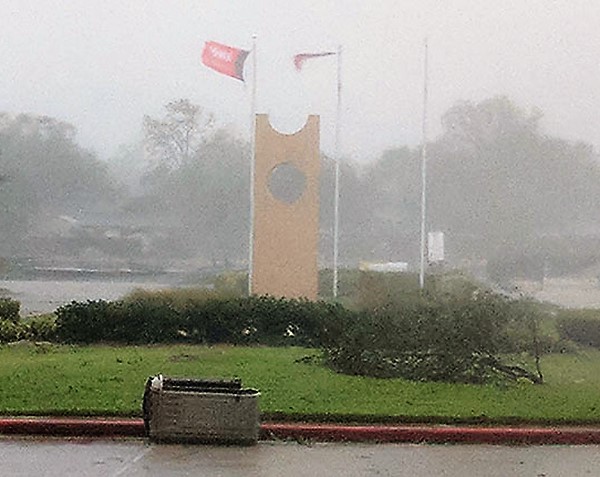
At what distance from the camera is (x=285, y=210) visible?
1973 cm

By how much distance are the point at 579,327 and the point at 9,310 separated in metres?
9.22

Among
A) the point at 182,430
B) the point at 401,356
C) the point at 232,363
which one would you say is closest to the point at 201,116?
the point at 232,363

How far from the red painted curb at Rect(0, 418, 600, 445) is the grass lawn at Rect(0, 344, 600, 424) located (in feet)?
1.66

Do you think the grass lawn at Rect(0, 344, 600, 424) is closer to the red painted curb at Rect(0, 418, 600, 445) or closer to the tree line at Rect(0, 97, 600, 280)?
the red painted curb at Rect(0, 418, 600, 445)

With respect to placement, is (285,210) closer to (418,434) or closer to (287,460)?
(418,434)

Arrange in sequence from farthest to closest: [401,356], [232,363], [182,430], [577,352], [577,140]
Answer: [577,140]
[577,352]
[232,363]
[401,356]
[182,430]

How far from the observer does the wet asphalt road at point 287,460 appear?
9.82 m

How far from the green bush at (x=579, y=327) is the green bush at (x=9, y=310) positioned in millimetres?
8761

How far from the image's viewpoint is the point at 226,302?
1870cm

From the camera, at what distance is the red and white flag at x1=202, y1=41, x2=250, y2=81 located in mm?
19297

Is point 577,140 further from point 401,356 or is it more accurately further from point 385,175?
point 401,356

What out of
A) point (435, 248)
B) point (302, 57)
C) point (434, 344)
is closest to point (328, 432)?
point (434, 344)

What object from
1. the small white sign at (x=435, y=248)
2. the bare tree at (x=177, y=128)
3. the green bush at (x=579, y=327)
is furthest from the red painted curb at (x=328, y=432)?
the bare tree at (x=177, y=128)

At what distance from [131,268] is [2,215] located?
2.42m
